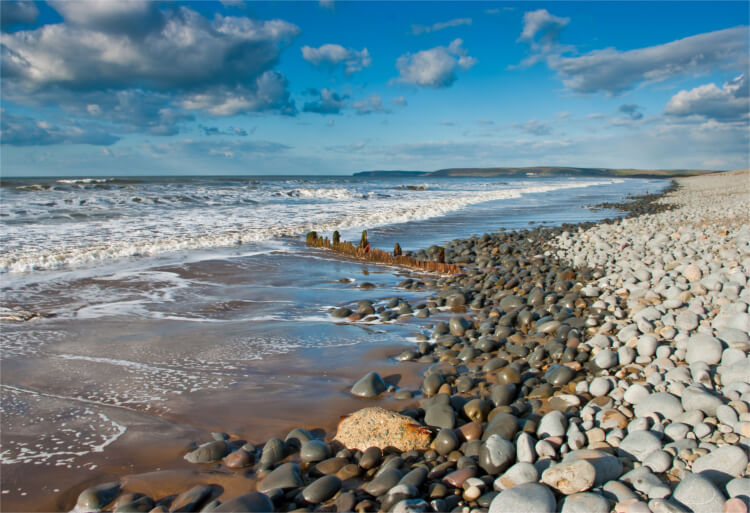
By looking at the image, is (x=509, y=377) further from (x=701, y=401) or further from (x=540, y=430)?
(x=701, y=401)

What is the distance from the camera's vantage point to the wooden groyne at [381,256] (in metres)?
9.70

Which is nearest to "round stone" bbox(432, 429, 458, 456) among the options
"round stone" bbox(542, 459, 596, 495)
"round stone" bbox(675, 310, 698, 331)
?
"round stone" bbox(542, 459, 596, 495)

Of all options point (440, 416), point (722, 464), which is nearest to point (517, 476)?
point (440, 416)

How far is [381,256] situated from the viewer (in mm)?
10734

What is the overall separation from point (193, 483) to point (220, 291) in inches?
205

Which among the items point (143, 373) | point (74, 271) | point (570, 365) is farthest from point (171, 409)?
point (74, 271)

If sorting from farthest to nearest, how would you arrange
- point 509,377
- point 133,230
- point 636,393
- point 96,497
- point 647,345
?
point 133,230 → point 509,377 → point 647,345 → point 636,393 → point 96,497

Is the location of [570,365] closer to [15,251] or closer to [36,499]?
[36,499]

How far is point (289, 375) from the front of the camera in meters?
4.68

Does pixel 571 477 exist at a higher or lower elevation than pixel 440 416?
higher

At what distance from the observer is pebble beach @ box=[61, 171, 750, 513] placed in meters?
2.51

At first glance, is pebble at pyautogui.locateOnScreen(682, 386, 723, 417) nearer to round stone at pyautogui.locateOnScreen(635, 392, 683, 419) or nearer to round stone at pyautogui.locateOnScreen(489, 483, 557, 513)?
round stone at pyautogui.locateOnScreen(635, 392, 683, 419)

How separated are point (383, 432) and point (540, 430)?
3.55ft

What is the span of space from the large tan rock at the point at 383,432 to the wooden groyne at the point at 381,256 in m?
6.16
